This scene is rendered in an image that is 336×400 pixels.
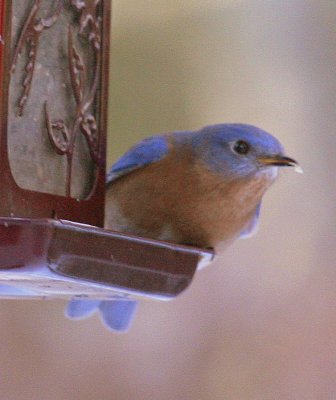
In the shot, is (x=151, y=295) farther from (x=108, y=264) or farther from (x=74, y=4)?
(x=74, y=4)

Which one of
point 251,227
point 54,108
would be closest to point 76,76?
point 54,108

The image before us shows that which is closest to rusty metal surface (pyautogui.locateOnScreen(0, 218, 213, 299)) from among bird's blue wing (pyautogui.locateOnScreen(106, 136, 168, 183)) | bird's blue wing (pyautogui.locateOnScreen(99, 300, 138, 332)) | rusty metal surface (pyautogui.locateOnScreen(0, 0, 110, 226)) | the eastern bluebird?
rusty metal surface (pyautogui.locateOnScreen(0, 0, 110, 226))

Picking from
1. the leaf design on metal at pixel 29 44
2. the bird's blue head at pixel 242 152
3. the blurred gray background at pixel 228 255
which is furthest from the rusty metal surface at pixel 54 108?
the blurred gray background at pixel 228 255

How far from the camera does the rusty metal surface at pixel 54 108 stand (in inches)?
90.7

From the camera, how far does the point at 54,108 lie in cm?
247

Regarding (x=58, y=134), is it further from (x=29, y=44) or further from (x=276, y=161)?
(x=276, y=161)

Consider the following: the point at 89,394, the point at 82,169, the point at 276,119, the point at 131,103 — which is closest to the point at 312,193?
the point at 276,119

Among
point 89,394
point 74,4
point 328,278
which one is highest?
point 74,4

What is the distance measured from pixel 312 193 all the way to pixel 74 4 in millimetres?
2936

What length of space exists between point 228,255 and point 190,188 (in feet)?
7.49

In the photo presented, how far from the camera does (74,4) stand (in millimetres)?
2535

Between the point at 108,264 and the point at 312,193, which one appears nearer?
the point at 108,264

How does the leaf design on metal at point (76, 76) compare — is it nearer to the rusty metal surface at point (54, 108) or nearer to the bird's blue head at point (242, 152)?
the rusty metal surface at point (54, 108)

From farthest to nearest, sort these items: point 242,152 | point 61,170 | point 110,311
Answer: point 110,311 < point 242,152 < point 61,170
